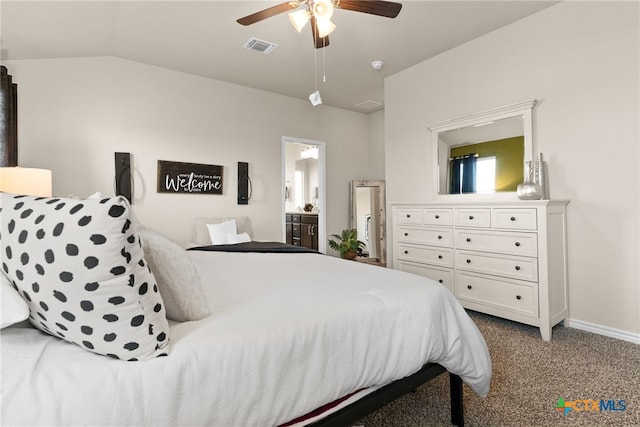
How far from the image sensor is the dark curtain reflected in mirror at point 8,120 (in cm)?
273

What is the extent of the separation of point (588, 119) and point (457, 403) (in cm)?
248

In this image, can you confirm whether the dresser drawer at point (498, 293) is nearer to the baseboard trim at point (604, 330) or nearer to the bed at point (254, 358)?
the baseboard trim at point (604, 330)

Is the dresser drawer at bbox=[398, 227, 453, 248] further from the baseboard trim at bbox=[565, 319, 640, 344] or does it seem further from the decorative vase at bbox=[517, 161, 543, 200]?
the baseboard trim at bbox=[565, 319, 640, 344]

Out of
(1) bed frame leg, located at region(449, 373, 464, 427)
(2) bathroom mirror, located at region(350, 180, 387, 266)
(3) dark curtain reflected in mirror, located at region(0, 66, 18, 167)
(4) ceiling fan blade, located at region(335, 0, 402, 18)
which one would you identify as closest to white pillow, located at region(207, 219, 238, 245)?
(3) dark curtain reflected in mirror, located at region(0, 66, 18, 167)

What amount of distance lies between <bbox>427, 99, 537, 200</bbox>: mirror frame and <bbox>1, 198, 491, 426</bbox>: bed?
79.5 inches

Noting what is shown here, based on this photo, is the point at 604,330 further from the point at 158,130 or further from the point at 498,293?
the point at 158,130

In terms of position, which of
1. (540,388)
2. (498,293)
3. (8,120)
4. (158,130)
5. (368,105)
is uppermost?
(368,105)

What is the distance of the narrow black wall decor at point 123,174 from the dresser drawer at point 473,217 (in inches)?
137

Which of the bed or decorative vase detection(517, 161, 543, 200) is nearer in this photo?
the bed

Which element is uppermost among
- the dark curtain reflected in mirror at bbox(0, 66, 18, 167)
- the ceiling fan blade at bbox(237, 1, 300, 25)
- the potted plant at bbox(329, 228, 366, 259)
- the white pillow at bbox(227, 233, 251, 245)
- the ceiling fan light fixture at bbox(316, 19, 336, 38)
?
the ceiling fan blade at bbox(237, 1, 300, 25)

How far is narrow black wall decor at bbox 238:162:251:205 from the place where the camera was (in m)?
4.33

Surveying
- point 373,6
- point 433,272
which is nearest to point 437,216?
point 433,272

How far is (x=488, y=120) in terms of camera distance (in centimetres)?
315

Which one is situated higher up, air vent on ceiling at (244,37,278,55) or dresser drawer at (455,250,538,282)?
air vent on ceiling at (244,37,278,55)
